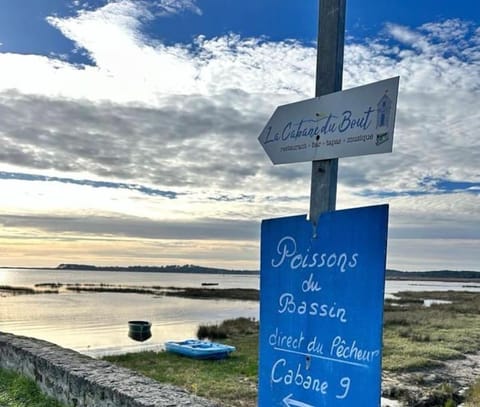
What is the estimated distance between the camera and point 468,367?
1223 centimetres

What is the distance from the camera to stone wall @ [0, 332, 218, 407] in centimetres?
340

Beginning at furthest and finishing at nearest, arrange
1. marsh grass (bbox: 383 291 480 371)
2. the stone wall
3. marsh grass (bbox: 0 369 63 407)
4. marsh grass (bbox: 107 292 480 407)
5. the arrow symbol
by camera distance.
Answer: marsh grass (bbox: 383 291 480 371) → marsh grass (bbox: 107 292 480 407) → marsh grass (bbox: 0 369 63 407) → the stone wall → the arrow symbol

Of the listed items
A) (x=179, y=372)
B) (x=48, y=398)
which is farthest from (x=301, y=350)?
(x=179, y=372)

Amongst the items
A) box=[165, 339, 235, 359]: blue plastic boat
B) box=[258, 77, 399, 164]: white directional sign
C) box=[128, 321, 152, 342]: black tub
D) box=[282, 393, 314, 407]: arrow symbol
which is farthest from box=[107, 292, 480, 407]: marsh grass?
box=[258, 77, 399, 164]: white directional sign

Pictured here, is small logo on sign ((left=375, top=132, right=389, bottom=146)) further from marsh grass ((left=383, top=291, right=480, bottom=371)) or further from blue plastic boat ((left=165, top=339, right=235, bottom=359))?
blue plastic boat ((left=165, top=339, right=235, bottom=359))

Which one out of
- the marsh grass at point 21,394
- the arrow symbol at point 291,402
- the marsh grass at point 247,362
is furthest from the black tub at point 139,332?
the arrow symbol at point 291,402

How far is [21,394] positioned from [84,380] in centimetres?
124

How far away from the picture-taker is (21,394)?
4.70 meters

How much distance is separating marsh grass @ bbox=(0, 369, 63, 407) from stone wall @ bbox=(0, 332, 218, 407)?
0.07 m

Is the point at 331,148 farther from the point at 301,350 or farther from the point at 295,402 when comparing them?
the point at 295,402

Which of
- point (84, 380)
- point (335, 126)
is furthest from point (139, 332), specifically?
point (335, 126)

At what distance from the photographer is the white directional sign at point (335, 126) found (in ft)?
6.73

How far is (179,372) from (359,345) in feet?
32.5

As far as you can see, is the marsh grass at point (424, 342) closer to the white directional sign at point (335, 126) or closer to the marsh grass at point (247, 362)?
the marsh grass at point (247, 362)
